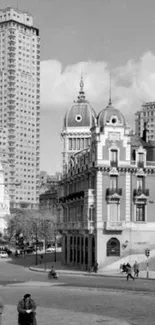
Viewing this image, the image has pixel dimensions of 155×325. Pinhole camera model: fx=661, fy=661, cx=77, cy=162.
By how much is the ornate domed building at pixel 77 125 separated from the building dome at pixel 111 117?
4169 cm

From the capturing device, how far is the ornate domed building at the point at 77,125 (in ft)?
412

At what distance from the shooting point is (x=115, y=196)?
258 feet

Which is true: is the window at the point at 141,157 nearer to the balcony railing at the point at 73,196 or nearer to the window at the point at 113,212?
the window at the point at 113,212

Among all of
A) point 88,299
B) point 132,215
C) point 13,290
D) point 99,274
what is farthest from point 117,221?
point 88,299

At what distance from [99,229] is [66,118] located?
52191 millimetres

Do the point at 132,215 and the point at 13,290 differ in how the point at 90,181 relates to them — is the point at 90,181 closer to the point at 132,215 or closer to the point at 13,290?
the point at 132,215

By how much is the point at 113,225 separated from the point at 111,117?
517 inches

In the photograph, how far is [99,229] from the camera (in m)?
78.3

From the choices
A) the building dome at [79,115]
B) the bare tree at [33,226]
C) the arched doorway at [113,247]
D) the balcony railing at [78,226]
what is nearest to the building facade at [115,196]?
the arched doorway at [113,247]

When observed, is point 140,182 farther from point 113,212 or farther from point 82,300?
point 82,300

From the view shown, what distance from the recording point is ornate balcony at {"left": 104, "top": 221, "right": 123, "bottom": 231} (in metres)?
78.1

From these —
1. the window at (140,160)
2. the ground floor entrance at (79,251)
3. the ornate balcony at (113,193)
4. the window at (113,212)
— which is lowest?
the ground floor entrance at (79,251)

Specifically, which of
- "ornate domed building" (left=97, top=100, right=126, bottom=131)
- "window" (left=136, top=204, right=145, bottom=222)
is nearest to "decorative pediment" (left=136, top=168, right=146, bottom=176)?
"window" (left=136, top=204, right=145, bottom=222)

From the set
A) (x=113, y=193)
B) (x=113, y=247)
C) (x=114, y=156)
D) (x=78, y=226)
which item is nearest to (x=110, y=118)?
(x=114, y=156)
